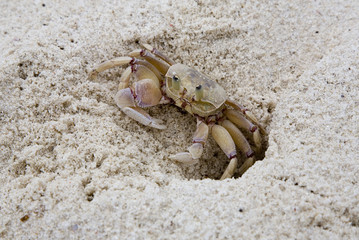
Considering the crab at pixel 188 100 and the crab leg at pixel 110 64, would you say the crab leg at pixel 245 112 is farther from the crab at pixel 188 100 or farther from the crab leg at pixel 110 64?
the crab leg at pixel 110 64

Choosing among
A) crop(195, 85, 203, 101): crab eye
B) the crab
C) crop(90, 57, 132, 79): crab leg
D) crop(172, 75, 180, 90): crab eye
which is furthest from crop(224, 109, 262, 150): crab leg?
crop(90, 57, 132, 79): crab leg

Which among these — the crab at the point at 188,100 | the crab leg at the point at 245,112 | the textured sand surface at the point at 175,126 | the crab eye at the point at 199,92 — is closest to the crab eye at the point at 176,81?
the crab at the point at 188,100

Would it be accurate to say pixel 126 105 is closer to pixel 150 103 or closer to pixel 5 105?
pixel 150 103

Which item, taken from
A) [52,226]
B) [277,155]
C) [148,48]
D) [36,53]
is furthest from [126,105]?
[277,155]

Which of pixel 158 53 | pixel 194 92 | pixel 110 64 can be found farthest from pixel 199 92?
pixel 110 64

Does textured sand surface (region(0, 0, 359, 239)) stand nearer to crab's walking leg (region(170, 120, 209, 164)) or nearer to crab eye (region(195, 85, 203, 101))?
crab's walking leg (region(170, 120, 209, 164))

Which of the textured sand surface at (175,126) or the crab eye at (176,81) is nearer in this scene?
the textured sand surface at (175,126)
